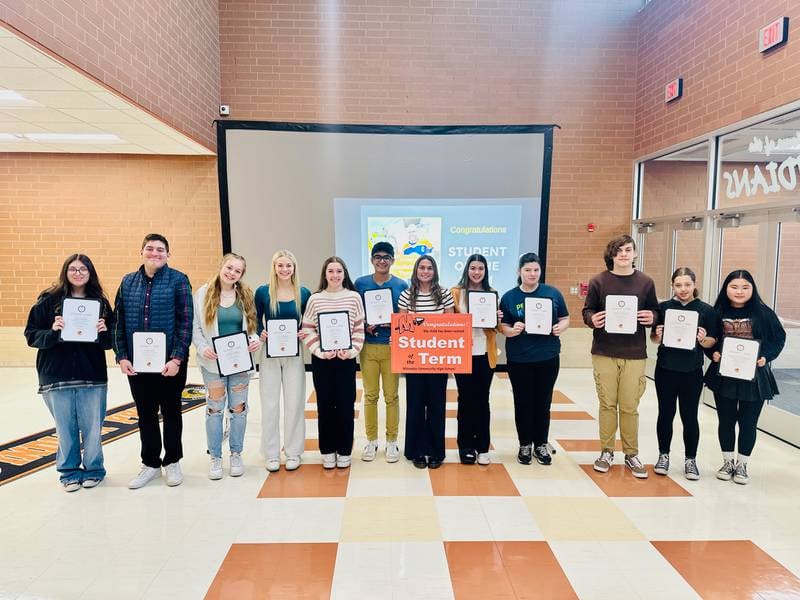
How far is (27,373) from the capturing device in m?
6.29

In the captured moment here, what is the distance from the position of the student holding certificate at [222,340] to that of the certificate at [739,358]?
3.01 meters

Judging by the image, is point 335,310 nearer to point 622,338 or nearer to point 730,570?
point 622,338

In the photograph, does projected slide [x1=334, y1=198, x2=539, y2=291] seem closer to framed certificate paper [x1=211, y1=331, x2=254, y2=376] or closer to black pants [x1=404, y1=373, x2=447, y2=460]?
black pants [x1=404, y1=373, x2=447, y2=460]

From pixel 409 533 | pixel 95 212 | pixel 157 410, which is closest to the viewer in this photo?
pixel 409 533

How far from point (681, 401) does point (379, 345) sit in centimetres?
206

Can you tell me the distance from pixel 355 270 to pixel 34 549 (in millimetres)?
4251

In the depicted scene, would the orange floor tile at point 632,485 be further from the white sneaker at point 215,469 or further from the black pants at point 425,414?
the white sneaker at point 215,469

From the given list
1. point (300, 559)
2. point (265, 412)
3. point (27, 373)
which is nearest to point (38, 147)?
point (27, 373)

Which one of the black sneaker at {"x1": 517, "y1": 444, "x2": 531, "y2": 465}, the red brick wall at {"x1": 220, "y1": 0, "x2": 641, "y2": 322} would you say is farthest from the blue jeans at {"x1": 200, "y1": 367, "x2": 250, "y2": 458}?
the red brick wall at {"x1": 220, "y1": 0, "x2": 641, "y2": 322}

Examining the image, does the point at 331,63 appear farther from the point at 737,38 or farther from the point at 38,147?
the point at 737,38

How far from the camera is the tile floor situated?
212 centimetres

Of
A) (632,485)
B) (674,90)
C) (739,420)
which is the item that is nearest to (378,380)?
(632,485)

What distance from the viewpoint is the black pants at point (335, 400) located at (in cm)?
320

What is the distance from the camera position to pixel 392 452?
11.4 ft
